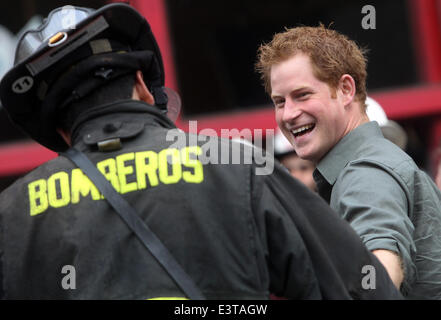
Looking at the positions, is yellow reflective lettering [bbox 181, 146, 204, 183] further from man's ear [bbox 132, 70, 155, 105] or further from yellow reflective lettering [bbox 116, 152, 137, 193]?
man's ear [bbox 132, 70, 155, 105]

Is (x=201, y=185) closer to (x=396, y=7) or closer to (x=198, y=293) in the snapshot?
(x=198, y=293)

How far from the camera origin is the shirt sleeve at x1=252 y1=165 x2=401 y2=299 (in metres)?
1.77

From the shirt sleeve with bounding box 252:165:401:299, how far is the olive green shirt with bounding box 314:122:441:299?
250mm

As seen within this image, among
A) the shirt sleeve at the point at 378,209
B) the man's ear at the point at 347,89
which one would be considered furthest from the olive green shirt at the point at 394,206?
the man's ear at the point at 347,89

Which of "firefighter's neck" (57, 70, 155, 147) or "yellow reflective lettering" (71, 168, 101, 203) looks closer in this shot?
"yellow reflective lettering" (71, 168, 101, 203)

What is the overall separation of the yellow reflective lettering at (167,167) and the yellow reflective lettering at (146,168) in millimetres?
13

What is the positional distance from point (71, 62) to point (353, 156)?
3.31ft

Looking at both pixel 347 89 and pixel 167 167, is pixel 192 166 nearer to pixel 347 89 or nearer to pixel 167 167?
pixel 167 167

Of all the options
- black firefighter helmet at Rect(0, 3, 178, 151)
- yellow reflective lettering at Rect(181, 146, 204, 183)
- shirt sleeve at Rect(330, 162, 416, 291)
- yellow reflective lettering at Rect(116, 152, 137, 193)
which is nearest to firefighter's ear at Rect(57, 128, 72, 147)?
black firefighter helmet at Rect(0, 3, 178, 151)

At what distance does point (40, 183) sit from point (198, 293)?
486mm

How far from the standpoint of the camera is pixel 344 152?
2.53m

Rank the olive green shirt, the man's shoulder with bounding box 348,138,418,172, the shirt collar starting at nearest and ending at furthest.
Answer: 1. the olive green shirt
2. the man's shoulder with bounding box 348,138,418,172
3. the shirt collar

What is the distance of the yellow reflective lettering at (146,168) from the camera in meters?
1.79

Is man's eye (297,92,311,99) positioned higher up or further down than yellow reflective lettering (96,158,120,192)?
higher up
